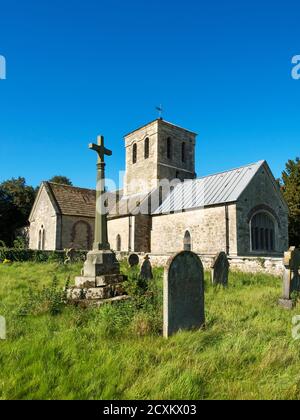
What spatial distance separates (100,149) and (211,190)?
42.2 ft

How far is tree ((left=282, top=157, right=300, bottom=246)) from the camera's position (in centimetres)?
2564

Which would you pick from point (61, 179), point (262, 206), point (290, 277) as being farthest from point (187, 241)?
point (61, 179)

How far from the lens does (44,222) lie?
26.4 meters

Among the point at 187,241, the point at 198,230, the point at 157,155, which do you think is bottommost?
the point at 187,241

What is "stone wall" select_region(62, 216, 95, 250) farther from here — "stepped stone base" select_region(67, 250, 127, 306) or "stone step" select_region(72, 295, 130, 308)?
"stone step" select_region(72, 295, 130, 308)

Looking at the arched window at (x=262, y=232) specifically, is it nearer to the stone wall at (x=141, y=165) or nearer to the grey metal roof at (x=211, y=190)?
the grey metal roof at (x=211, y=190)

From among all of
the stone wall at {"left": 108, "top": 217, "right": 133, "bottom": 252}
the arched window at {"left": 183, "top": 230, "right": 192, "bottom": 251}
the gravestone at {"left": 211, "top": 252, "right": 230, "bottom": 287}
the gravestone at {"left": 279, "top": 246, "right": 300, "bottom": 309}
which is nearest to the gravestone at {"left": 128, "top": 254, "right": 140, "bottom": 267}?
the gravestone at {"left": 211, "top": 252, "right": 230, "bottom": 287}

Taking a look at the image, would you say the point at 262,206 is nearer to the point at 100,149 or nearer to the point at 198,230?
the point at 198,230

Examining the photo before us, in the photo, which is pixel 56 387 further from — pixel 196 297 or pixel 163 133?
pixel 163 133

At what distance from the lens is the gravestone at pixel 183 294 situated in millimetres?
4812

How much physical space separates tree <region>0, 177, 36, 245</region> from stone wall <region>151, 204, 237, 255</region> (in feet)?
68.3

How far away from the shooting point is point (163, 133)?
2666cm

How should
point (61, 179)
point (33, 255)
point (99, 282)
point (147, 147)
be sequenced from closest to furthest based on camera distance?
1. point (99, 282)
2. point (33, 255)
3. point (147, 147)
4. point (61, 179)

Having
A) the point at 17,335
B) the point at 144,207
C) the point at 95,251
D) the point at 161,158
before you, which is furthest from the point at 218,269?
the point at 161,158
